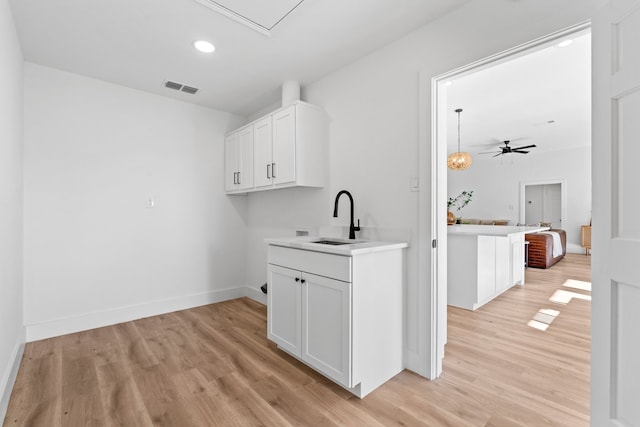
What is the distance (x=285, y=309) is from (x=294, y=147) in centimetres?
138

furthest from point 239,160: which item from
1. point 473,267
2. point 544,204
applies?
point 544,204

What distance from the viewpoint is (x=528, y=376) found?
78.5 inches

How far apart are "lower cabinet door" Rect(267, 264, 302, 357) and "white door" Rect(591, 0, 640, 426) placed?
1556mm

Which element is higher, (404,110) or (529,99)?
(529,99)

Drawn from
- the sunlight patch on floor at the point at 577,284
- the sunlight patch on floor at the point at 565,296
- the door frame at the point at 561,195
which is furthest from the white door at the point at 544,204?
the sunlight patch on floor at the point at 565,296

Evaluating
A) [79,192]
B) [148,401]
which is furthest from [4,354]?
[79,192]

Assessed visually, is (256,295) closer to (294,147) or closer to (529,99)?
(294,147)

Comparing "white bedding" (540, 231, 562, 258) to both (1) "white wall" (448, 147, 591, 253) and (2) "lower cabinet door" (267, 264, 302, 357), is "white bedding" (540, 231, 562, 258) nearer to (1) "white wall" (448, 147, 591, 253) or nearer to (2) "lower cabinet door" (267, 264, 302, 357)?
(1) "white wall" (448, 147, 591, 253)

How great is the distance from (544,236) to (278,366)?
18.7 ft

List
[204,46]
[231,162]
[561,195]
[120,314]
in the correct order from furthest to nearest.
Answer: [561,195], [231,162], [120,314], [204,46]

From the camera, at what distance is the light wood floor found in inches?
63.6

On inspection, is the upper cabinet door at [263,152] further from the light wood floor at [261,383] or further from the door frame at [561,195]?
the door frame at [561,195]

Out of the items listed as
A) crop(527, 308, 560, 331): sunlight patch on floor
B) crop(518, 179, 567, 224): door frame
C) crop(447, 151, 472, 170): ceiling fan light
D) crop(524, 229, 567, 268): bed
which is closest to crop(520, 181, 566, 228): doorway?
crop(518, 179, 567, 224): door frame

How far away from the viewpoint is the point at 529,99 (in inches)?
161
